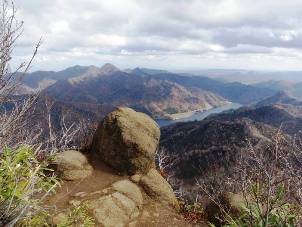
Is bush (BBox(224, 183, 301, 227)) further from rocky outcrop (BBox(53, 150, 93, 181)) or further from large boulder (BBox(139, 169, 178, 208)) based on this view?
rocky outcrop (BBox(53, 150, 93, 181))

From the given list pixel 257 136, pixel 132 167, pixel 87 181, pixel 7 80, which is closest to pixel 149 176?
pixel 132 167

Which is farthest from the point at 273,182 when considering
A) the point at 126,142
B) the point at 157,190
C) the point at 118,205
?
the point at 126,142

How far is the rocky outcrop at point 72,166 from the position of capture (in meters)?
18.8

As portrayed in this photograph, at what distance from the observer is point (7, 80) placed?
34.0 feet

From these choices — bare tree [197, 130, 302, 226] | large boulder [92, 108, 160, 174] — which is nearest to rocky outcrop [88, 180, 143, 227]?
large boulder [92, 108, 160, 174]

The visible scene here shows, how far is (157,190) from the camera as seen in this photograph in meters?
19.1

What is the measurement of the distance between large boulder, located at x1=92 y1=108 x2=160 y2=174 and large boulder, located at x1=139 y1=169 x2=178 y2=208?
2.65ft

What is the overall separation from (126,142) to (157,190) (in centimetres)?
309

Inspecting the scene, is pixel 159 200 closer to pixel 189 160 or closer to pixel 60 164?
pixel 60 164

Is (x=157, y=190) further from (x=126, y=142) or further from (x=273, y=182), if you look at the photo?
(x=273, y=182)

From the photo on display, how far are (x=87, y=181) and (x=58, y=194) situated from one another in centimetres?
205

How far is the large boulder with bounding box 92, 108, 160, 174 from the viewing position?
798 inches

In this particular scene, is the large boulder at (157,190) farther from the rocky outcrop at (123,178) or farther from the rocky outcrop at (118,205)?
the rocky outcrop at (118,205)

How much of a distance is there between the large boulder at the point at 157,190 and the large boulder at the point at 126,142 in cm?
81
